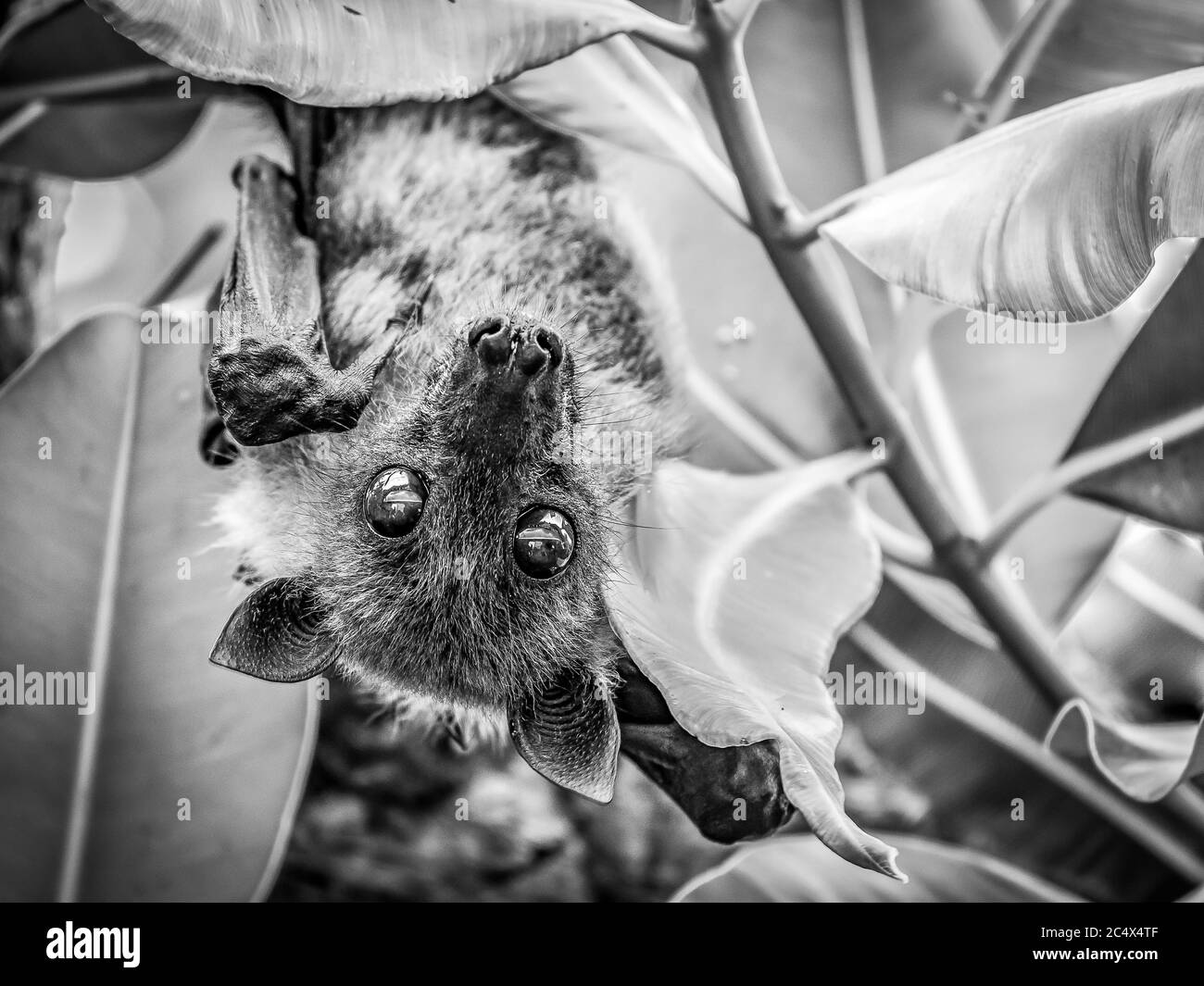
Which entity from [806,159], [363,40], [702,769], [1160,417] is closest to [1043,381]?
[1160,417]

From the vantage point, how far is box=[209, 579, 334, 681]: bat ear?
0.99 m

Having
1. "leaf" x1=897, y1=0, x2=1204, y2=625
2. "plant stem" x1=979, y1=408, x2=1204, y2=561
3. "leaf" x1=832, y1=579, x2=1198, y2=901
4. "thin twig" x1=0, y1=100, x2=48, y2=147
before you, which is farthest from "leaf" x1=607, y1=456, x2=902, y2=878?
"thin twig" x1=0, y1=100, x2=48, y2=147

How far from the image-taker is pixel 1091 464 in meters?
1.17

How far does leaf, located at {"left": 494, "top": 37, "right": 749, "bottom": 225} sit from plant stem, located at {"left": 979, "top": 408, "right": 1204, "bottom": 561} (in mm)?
514

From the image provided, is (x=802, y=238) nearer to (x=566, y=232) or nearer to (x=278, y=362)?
(x=566, y=232)

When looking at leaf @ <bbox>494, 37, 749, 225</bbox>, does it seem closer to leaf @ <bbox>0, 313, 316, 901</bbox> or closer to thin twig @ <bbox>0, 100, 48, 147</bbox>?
leaf @ <bbox>0, 313, 316, 901</bbox>

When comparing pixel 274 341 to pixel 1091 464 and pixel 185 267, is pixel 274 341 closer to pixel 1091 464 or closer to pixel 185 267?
pixel 185 267

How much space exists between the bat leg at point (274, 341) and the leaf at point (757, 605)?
15.3 inches

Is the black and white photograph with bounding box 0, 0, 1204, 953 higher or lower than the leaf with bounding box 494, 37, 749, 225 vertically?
lower

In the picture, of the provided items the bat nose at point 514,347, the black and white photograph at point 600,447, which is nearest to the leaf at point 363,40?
the black and white photograph at point 600,447

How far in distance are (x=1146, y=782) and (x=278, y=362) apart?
1.17m

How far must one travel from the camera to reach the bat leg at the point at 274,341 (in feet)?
3.10
